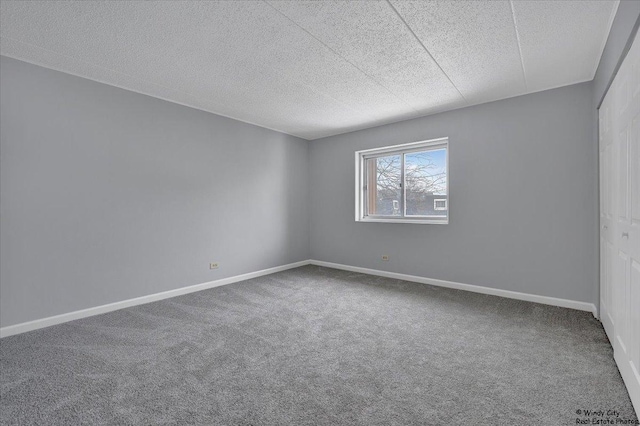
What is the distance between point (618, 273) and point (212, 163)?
4348 mm

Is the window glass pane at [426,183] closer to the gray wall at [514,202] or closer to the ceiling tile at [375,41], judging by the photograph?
the gray wall at [514,202]

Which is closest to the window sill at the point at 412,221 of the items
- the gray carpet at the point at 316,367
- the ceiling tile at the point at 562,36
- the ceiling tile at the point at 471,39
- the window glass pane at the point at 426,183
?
the window glass pane at the point at 426,183

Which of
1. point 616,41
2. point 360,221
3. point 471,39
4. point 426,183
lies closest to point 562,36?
point 616,41

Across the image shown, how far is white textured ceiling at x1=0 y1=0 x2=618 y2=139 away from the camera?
6.54ft

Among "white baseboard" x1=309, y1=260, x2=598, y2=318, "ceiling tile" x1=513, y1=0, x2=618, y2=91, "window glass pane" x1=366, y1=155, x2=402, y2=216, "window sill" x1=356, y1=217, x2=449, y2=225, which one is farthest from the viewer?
"window glass pane" x1=366, y1=155, x2=402, y2=216

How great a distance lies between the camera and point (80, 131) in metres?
2.99

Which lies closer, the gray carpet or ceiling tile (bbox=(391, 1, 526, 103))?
the gray carpet

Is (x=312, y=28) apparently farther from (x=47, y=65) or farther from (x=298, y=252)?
(x=298, y=252)

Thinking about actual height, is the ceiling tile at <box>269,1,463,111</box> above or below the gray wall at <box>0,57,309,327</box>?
above

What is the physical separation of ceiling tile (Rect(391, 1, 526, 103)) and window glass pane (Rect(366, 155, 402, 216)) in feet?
5.69

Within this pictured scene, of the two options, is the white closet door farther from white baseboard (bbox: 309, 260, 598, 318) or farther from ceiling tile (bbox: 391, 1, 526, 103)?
ceiling tile (bbox: 391, 1, 526, 103)

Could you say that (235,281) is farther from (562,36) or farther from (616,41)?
(616,41)

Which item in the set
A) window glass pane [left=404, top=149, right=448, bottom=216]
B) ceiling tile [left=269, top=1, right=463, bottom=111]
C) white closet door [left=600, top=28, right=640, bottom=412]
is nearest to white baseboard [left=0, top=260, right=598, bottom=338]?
white closet door [left=600, top=28, right=640, bottom=412]

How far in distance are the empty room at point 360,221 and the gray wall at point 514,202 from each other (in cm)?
2
